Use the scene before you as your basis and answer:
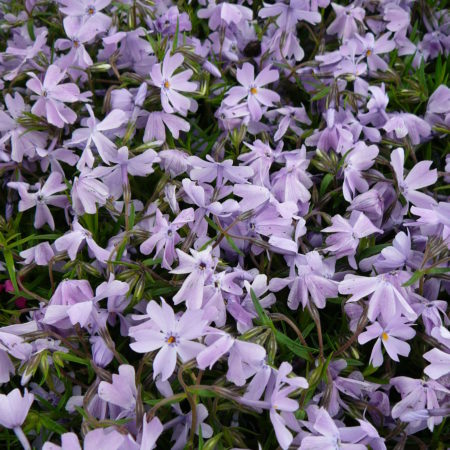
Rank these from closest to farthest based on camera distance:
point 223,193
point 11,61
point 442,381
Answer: point 442,381 < point 223,193 < point 11,61

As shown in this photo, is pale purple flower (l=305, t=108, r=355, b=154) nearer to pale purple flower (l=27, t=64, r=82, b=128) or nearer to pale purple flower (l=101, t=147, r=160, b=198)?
pale purple flower (l=101, t=147, r=160, b=198)

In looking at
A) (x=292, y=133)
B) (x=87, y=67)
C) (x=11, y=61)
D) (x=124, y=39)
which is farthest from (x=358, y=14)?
(x=11, y=61)

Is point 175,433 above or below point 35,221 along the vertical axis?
below

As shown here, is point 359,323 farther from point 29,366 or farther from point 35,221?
point 35,221

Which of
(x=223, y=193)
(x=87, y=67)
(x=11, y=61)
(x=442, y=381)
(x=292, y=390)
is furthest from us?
(x=11, y=61)

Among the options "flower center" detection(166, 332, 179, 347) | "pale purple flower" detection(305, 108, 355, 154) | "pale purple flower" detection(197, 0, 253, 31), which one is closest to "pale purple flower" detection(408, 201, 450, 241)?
"pale purple flower" detection(305, 108, 355, 154)

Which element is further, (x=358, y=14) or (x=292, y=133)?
(x=358, y=14)
